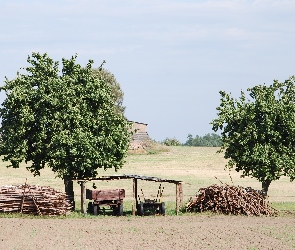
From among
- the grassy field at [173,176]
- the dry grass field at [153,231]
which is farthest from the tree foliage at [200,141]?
the dry grass field at [153,231]

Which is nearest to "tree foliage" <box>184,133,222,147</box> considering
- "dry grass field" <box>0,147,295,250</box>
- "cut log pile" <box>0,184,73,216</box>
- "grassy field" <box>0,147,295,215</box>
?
"grassy field" <box>0,147,295,215</box>

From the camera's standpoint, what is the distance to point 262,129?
50625 mm

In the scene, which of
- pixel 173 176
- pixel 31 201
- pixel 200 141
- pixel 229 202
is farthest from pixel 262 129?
pixel 200 141

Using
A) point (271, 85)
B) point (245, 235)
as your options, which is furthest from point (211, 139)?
point (245, 235)

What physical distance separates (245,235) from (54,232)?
958cm

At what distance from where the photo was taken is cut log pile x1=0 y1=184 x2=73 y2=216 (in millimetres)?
43562

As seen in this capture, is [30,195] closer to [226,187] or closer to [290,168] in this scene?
[226,187]

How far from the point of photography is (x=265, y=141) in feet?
167

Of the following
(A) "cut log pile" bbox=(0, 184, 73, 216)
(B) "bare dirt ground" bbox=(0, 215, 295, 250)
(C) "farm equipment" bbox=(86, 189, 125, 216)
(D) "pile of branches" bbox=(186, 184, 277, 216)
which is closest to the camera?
(B) "bare dirt ground" bbox=(0, 215, 295, 250)

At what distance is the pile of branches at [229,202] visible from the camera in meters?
45.7

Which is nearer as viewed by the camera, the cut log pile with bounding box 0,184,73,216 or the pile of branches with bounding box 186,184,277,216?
the cut log pile with bounding box 0,184,73,216

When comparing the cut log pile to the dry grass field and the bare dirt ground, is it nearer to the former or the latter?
the dry grass field

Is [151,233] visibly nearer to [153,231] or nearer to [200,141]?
[153,231]

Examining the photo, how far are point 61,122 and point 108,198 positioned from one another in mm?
6960
